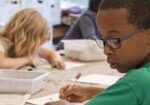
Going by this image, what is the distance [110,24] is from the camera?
94 centimetres

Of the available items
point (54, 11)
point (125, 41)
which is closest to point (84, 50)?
point (125, 41)

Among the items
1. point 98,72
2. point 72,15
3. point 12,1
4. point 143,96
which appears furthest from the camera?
point 72,15

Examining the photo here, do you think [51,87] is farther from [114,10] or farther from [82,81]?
[114,10]

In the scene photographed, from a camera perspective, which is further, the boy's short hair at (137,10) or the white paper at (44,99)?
the white paper at (44,99)

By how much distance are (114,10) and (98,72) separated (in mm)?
1195

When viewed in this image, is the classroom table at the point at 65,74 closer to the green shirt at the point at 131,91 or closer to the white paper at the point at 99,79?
the white paper at the point at 99,79

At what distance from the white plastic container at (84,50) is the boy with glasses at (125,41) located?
1.47m

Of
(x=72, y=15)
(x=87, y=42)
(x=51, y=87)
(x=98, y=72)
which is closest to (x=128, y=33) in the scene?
(x=51, y=87)

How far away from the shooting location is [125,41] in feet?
3.08

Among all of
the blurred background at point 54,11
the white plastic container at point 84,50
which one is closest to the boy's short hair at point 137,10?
the white plastic container at point 84,50

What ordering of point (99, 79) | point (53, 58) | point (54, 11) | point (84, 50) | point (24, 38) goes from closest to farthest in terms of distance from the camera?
point (99, 79) → point (24, 38) → point (53, 58) → point (84, 50) → point (54, 11)

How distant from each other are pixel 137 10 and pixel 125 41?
0.09 metres

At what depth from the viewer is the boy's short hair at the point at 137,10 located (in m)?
0.92

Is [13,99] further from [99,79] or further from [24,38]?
[24,38]
